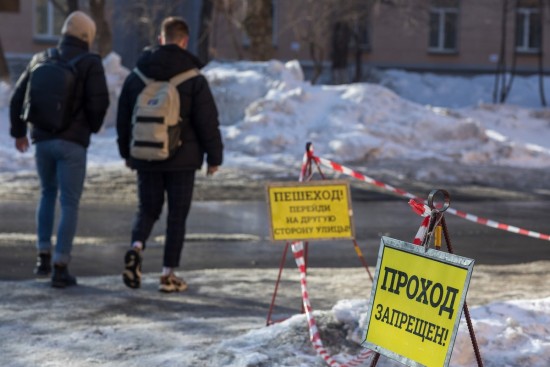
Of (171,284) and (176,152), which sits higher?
(176,152)

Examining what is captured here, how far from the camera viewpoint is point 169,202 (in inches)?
315

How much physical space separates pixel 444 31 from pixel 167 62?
30731mm

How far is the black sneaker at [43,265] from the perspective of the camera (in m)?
8.41

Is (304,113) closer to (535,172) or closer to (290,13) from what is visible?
(535,172)

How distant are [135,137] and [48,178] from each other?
0.79 metres

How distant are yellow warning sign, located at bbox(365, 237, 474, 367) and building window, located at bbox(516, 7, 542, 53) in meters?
34.4

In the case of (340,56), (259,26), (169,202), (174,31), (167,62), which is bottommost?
(340,56)

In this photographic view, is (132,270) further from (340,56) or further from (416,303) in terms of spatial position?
(340,56)

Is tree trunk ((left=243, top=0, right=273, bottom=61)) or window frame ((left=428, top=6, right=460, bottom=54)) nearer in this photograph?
tree trunk ((left=243, top=0, right=273, bottom=61))

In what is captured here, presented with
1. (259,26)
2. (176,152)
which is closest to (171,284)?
(176,152)

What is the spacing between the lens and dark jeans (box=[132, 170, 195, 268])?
26.1ft

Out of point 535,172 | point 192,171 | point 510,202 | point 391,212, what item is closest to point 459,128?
point 535,172

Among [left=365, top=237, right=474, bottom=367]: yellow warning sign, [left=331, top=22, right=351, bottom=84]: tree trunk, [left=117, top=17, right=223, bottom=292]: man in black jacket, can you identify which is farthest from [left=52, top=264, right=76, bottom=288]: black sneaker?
[left=331, top=22, right=351, bottom=84]: tree trunk

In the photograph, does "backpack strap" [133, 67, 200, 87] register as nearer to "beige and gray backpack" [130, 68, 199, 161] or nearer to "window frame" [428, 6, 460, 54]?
"beige and gray backpack" [130, 68, 199, 161]
